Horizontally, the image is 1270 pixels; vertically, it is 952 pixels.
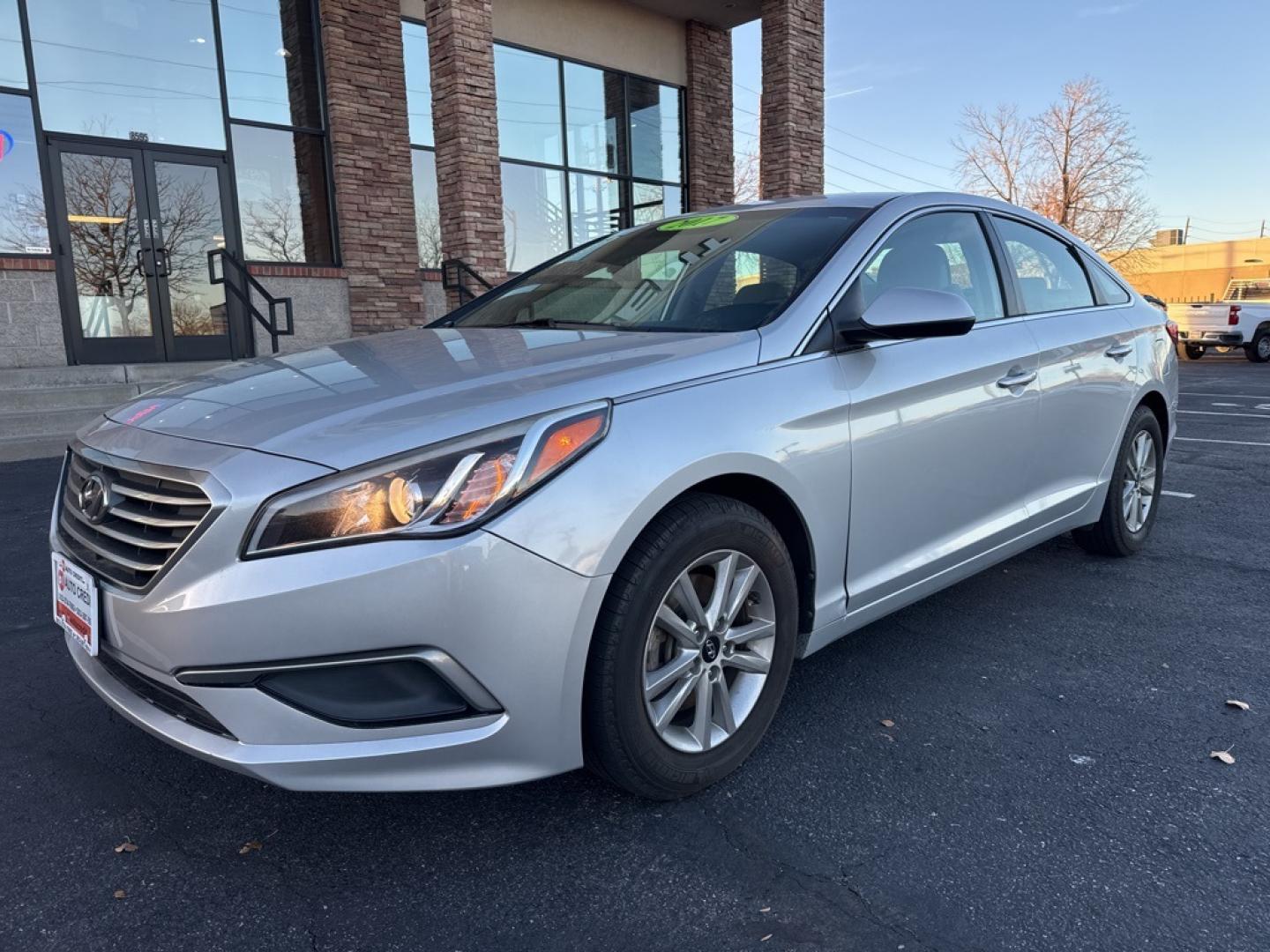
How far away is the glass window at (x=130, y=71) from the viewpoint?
30.7 ft

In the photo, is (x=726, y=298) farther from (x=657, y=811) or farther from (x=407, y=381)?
(x=657, y=811)

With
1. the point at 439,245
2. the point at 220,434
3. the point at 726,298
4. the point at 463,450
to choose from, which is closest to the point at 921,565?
the point at 726,298

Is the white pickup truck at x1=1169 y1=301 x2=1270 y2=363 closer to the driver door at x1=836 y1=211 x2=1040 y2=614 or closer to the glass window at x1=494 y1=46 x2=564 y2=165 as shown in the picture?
the glass window at x1=494 y1=46 x2=564 y2=165

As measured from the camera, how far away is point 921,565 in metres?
2.91

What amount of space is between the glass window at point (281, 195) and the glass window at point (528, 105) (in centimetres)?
279

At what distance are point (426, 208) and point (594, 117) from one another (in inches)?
138

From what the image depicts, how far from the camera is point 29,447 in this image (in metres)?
7.38

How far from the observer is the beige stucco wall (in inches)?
497

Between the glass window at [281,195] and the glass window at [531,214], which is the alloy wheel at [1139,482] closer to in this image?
the glass window at [281,195]

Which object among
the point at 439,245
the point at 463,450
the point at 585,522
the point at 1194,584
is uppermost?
the point at 439,245

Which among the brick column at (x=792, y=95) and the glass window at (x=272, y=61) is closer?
the glass window at (x=272, y=61)

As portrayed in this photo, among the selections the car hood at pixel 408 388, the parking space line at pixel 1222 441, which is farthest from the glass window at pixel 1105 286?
the parking space line at pixel 1222 441

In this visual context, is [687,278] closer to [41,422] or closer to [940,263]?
[940,263]

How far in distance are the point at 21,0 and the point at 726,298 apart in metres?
9.98
